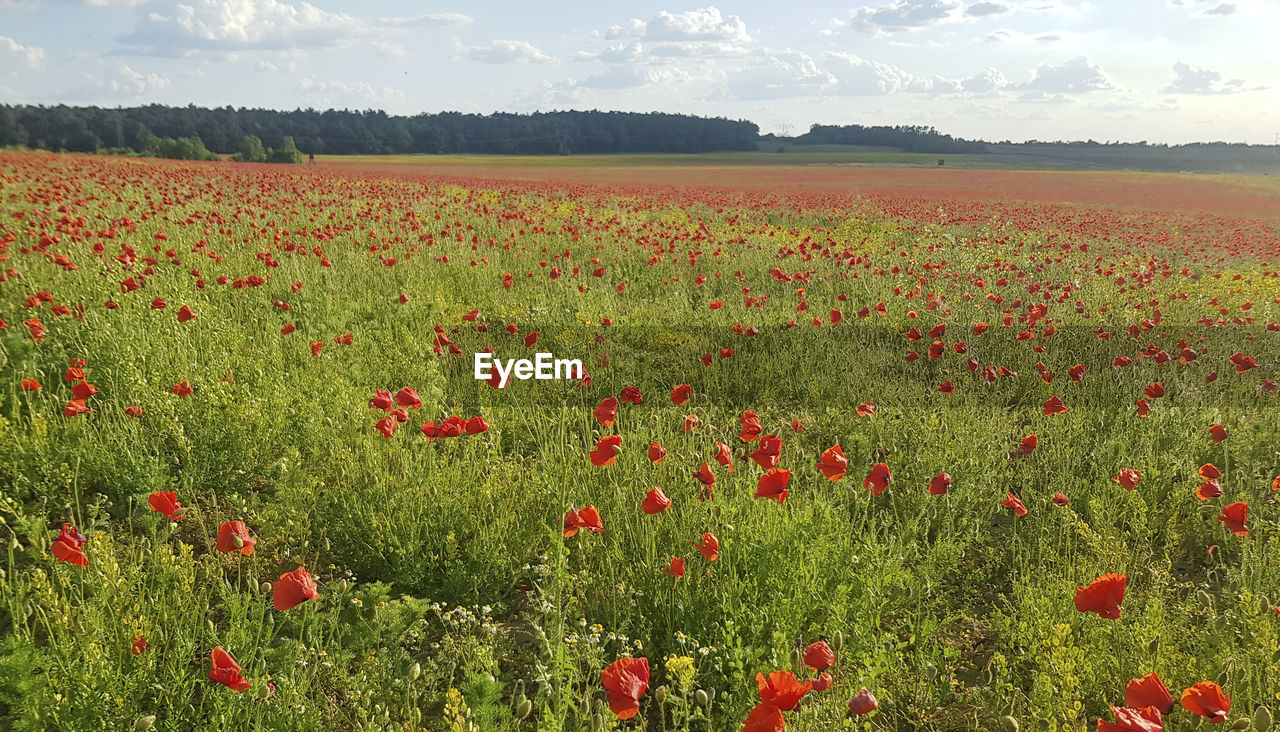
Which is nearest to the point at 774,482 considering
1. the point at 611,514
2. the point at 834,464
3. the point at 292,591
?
the point at 834,464

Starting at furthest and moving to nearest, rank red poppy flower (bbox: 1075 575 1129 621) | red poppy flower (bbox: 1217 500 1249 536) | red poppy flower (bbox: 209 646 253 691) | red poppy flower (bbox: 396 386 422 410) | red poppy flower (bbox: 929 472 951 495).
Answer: red poppy flower (bbox: 396 386 422 410) → red poppy flower (bbox: 929 472 951 495) → red poppy flower (bbox: 1217 500 1249 536) → red poppy flower (bbox: 1075 575 1129 621) → red poppy flower (bbox: 209 646 253 691)

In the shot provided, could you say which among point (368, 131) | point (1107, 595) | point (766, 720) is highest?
point (368, 131)

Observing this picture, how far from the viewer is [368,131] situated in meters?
73.6

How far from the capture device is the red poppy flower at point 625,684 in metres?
1.48

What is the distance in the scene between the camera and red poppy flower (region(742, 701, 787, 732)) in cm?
148

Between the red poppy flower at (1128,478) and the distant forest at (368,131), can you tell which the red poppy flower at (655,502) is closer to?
the red poppy flower at (1128,478)

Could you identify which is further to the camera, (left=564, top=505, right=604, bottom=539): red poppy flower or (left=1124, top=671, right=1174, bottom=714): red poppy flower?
(left=564, top=505, right=604, bottom=539): red poppy flower

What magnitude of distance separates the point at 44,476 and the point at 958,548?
4.07 metres

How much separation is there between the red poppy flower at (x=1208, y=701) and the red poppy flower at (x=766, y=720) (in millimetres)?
846

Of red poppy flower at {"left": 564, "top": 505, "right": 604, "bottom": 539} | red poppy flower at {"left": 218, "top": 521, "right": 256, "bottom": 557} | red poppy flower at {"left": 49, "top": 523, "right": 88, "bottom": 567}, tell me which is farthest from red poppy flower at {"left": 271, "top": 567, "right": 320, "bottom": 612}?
red poppy flower at {"left": 564, "top": 505, "right": 604, "bottom": 539}

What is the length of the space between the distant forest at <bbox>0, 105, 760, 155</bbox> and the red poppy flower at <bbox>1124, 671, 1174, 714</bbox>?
172 ft

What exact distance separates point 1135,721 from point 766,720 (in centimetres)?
77

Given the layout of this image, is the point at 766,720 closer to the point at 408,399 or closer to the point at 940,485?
the point at 940,485

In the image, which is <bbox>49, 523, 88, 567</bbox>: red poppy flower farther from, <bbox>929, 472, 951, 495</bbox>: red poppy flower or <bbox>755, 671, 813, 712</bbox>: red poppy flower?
<bbox>929, 472, 951, 495</bbox>: red poppy flower
